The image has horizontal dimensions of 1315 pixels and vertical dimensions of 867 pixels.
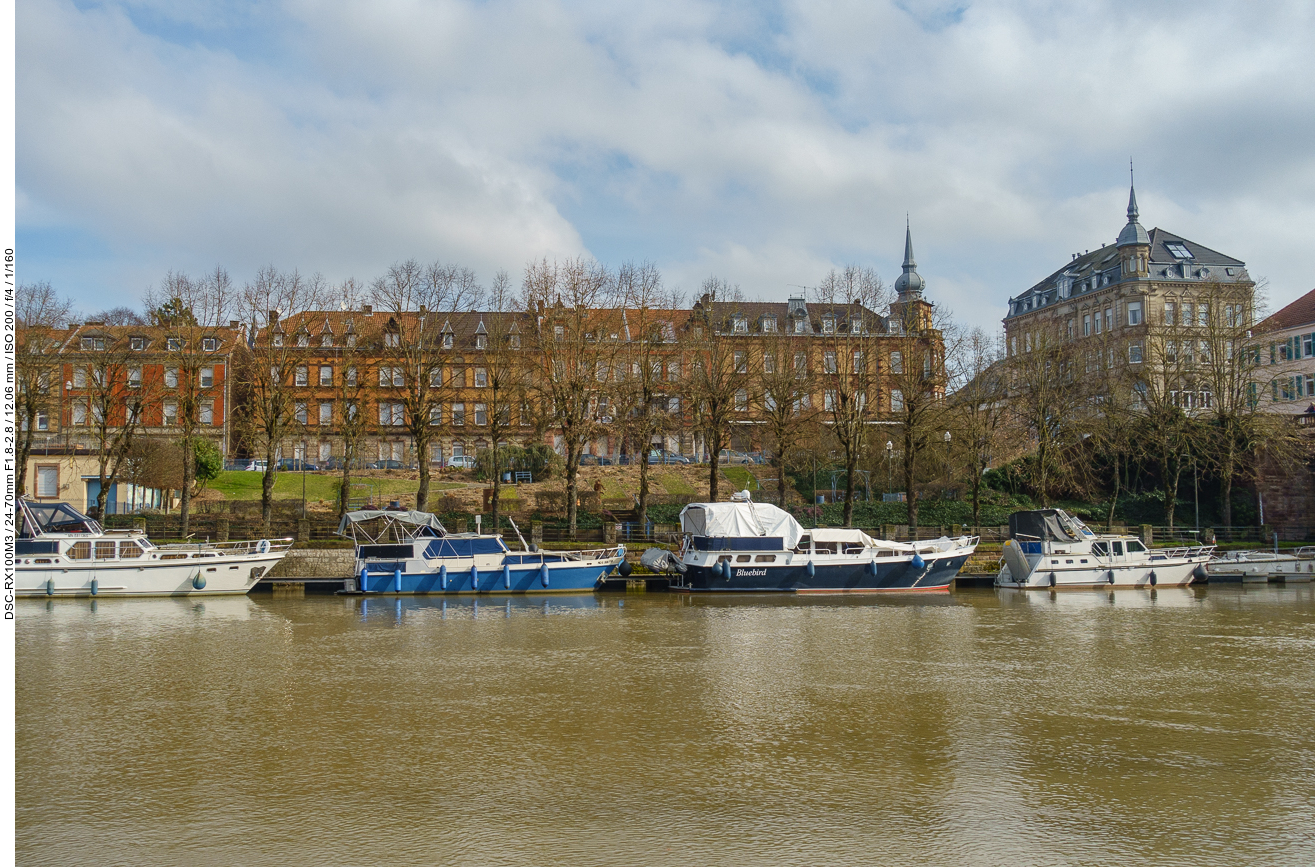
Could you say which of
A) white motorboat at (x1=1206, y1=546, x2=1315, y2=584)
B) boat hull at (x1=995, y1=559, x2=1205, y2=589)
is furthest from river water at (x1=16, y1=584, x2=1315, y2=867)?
white motorboat at (x1=1206, y1=546, x2=1315, y2=584)

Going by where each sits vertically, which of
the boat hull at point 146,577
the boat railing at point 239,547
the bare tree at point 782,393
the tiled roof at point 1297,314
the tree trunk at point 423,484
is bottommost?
the boat hull at point 146,577

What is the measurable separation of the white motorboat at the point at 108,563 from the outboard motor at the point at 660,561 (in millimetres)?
14017

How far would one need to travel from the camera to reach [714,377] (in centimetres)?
4819

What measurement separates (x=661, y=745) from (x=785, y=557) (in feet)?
75.8

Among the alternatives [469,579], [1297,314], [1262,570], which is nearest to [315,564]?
[469,579]

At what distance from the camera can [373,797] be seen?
12.8 metres

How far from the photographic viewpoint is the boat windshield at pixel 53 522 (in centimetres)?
3500

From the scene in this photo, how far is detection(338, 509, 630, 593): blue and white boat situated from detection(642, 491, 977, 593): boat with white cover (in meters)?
3.98

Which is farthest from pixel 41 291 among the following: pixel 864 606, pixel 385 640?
pixel 864 606

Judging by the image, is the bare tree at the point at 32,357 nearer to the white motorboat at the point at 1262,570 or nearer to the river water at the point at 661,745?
the river water at the point at 661,745

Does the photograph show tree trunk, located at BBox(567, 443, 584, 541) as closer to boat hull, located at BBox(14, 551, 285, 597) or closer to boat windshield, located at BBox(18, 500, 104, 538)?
boat hull, located at BBox(14, 551, 285, 597)

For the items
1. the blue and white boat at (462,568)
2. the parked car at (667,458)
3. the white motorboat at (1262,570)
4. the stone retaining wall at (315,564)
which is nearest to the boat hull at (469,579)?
the blue and white boat at (462,568)

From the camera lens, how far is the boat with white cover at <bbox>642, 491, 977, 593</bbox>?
37812 mm

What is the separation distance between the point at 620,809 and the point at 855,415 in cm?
3766
